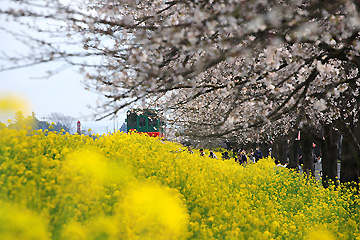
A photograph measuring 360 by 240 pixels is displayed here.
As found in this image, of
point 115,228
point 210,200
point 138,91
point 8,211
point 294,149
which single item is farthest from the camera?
point 294,149

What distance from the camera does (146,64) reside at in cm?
516

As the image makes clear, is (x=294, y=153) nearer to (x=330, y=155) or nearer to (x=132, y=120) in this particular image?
(x=330, y=155)

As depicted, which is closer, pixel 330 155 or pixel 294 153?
pixel 330 155

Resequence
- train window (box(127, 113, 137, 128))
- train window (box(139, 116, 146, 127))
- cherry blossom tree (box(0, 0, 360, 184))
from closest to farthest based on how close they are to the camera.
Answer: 1. cherry blossom tree (box(0, 0, 360, 184))
2. train window (box(139, 116, 146, 127))
3. train window (box(127, 113, 137, 128))

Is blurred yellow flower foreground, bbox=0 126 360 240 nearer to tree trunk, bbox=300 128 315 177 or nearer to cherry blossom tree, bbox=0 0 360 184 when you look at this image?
cherry blossom tree, bbox=0 0 360 184

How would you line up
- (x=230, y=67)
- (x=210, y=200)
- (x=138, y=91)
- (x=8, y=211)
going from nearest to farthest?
(x=8, y=211) → (x=138, y=91) → (x=210, y=200) → (x=230, y=67)

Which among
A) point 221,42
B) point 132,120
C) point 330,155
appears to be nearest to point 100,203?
point 221,42

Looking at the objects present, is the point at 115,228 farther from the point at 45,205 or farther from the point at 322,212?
the point at 322,212

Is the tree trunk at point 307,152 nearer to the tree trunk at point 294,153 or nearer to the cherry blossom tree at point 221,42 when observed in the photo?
the tree trunk at point 294,153

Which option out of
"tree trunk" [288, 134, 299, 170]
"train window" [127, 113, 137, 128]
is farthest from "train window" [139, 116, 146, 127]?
"tree trunk" [288, 134, 299, 170]

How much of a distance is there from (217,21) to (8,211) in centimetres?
306

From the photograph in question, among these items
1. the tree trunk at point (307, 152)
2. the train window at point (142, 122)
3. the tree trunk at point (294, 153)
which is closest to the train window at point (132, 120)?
the train window at point (142, 122)

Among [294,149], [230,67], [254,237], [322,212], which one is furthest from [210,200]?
[294,149]

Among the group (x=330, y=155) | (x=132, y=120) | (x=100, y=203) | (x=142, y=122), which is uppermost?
(x=132, y=120)
